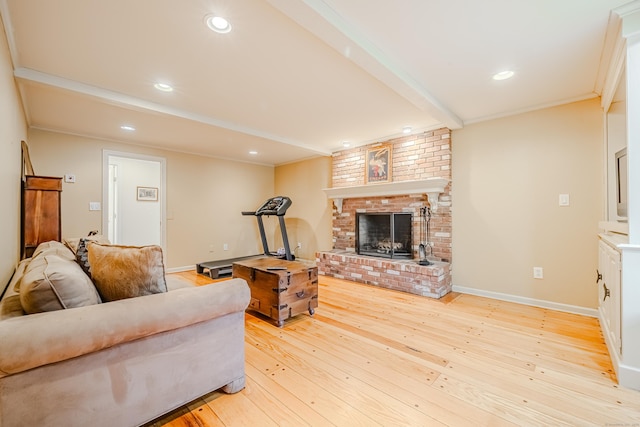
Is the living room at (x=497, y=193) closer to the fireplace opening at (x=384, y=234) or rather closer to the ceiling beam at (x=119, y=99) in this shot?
the ceiling beam at (x=119, y=99)

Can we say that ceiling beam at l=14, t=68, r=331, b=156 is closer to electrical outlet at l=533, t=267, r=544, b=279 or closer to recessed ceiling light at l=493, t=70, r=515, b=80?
recessed ceiling light at l=493, t=70, r=515, b=80

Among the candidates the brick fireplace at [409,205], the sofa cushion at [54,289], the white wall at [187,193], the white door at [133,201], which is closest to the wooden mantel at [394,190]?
the brick fireplace at [409,205]

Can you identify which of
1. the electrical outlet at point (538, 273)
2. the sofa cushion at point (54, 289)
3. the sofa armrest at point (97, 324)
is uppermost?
the sofa cushion at point (54, 289)

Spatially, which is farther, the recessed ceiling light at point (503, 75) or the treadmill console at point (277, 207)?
the treadmill console at point (277, 207)

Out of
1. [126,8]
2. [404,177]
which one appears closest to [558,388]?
[404,177]

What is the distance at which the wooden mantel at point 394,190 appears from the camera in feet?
12.5

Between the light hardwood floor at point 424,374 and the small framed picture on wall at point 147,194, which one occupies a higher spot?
the small framed picture on wall at point 147,194

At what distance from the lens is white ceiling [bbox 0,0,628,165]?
173cm

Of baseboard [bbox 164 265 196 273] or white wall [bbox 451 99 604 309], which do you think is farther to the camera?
baseboard [bbox 164 265 196 273]

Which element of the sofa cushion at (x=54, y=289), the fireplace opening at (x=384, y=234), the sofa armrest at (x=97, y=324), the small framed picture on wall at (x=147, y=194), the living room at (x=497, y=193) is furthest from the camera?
the small framed picture on wall at (x=147, y=194)

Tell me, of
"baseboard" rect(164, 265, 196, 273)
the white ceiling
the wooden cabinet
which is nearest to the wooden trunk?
the white ceiling

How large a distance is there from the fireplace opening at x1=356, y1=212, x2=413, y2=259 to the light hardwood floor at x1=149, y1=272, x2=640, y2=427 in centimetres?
142

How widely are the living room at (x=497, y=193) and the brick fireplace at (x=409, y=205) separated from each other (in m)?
0.12

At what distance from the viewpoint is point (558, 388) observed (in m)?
1.71
